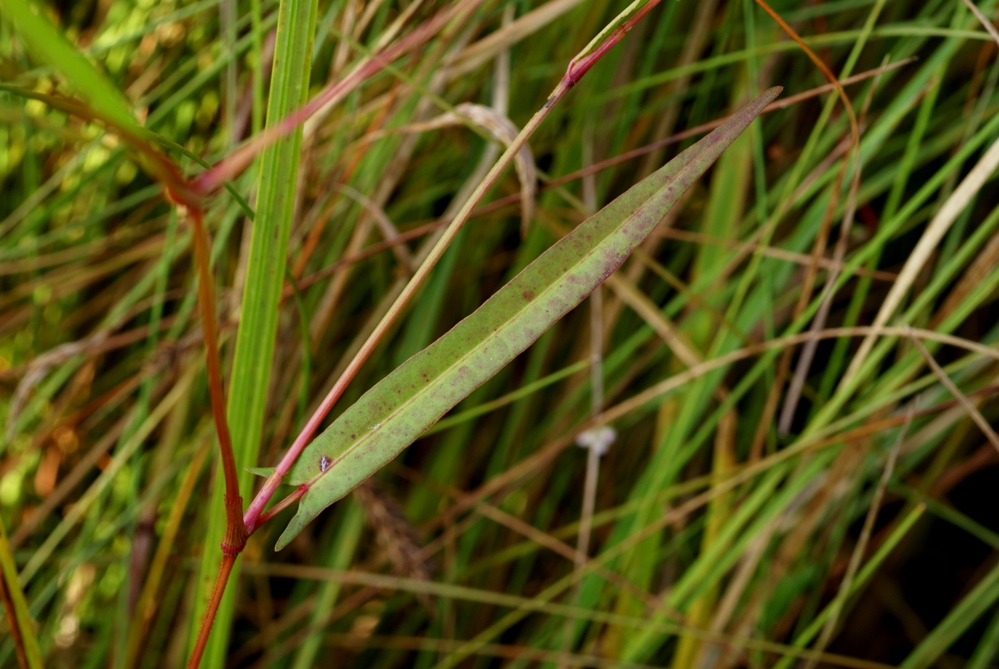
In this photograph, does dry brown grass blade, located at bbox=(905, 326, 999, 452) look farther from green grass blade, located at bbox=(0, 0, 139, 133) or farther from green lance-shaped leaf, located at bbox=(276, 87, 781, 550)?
green grass blade, located at bbox=(0, 0, 139, 133)

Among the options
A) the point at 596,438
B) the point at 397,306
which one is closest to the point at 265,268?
the point at 397,306

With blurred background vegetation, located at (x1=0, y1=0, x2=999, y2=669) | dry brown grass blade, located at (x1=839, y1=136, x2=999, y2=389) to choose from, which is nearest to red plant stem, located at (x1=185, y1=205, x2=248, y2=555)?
blurred background vegetation, located at (x1=0, y1=0, x2=999, y2=669)

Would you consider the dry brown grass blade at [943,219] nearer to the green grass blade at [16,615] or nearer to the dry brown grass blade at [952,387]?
the dry brown grass blade at [952,387]

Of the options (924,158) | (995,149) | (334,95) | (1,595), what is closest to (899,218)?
(995,149)

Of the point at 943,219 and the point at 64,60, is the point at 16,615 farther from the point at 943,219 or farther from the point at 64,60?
the point at 943,219

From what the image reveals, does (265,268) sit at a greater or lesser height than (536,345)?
greater

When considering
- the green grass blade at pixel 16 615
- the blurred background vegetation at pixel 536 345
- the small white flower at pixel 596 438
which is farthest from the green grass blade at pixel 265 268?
the small white flower at pixel 596 438

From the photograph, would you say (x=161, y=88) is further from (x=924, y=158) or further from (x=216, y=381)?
(x=924, y=158)
